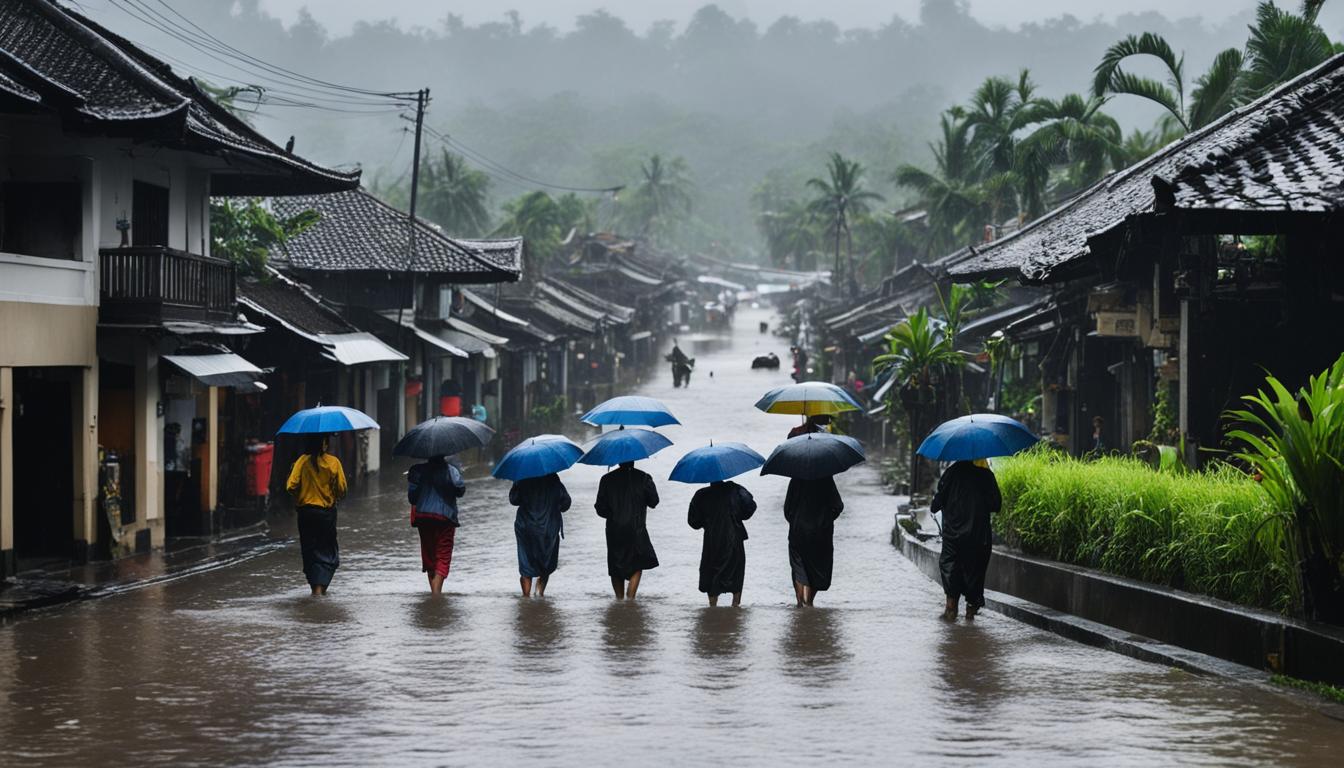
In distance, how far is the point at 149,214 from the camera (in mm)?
20578

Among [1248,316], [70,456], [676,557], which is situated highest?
[1248,316]

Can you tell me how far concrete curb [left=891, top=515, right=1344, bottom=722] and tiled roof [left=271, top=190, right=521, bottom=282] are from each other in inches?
907

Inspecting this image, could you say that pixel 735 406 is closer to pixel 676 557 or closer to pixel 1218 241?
pixel 676 557

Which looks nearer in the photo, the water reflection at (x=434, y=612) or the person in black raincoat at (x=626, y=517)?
the water reflection at (x=434, y=612)

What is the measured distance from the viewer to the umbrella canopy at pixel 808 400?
58.7ft

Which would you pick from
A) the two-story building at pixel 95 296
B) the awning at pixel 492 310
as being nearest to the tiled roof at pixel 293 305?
the two-story building at pixel 95 296

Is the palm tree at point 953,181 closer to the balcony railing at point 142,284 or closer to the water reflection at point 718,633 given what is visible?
the balcony railing at point 142,284

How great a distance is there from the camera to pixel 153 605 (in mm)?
14227

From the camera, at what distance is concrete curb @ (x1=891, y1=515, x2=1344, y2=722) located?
8.85 meters

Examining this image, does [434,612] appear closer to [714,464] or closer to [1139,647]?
[714,464]

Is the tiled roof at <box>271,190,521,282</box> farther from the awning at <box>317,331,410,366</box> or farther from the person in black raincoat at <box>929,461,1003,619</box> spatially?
the person in black raincoat at <box>929,461,1003,619</box>

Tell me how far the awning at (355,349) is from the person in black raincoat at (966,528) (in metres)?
15.7

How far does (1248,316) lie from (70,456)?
541 inches

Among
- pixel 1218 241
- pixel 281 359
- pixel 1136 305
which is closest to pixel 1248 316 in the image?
pixel 1218 241
